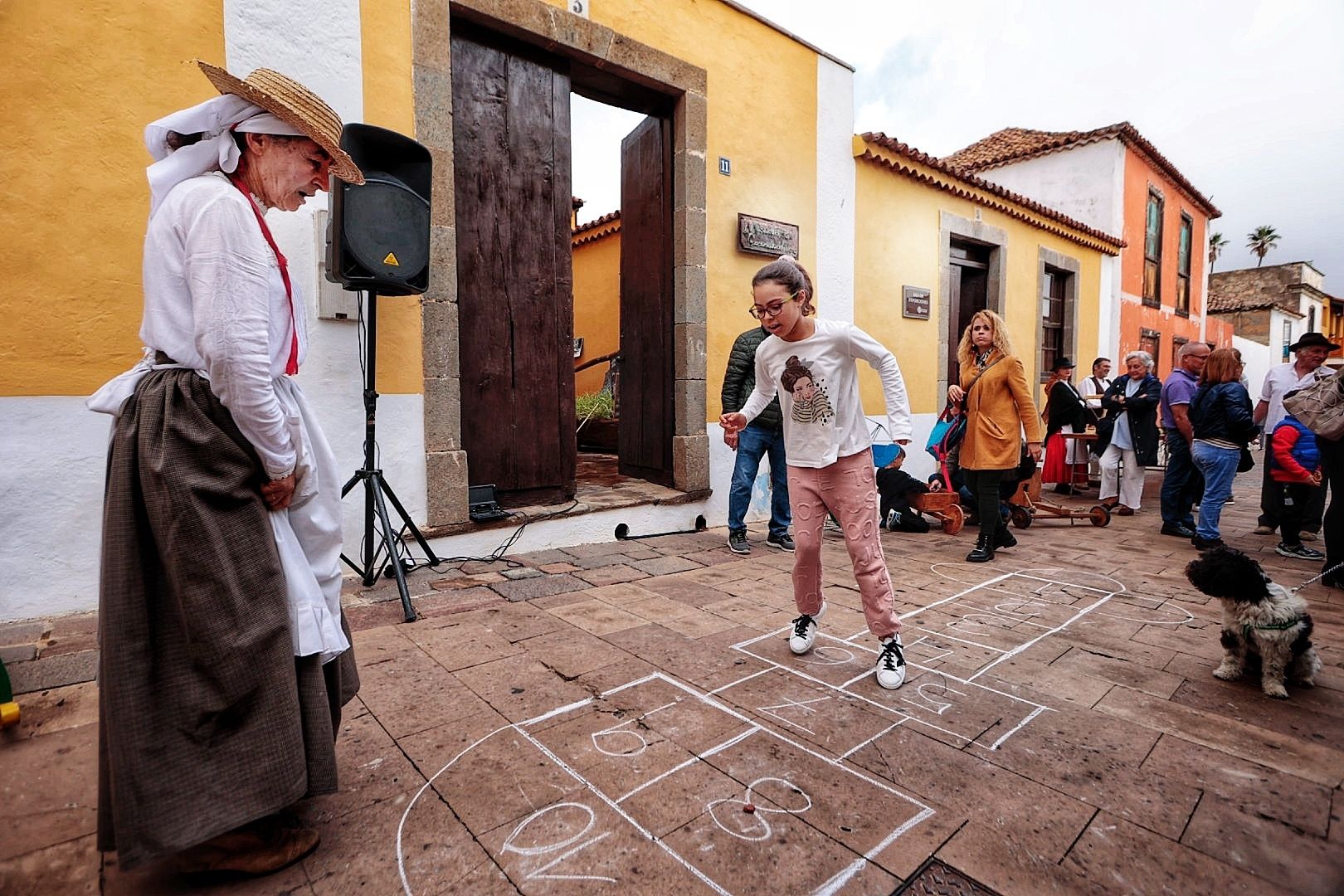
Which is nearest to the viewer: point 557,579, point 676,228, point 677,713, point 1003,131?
point 677,713

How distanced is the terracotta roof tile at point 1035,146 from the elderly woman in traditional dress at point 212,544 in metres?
16.4

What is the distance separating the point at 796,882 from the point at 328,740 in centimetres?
123

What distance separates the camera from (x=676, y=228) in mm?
6297

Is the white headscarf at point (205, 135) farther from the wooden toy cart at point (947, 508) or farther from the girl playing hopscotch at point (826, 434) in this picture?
the wooden toy cart at point (947, 508)

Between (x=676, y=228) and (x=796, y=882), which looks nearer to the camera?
(x=796, y=882)

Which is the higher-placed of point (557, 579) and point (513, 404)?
point (513, 404)

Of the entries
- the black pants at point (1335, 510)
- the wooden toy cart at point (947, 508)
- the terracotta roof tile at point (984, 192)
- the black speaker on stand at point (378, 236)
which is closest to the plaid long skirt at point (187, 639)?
the black speaker on stand at point (378, 236)

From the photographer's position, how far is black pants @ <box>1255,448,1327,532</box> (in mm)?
5770

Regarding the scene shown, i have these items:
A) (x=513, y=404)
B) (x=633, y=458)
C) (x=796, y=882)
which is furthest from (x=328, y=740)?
(x=633, y=458)

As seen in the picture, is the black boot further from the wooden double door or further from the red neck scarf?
the red neck scarf

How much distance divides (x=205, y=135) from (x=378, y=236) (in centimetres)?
203

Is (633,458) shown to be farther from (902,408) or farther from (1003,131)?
(1003,131)

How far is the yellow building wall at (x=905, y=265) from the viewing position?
805 centimetres

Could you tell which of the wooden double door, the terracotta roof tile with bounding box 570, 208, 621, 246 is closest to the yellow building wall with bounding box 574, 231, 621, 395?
the terracotta roof tile with bounding box 570, 208, 621, 246
